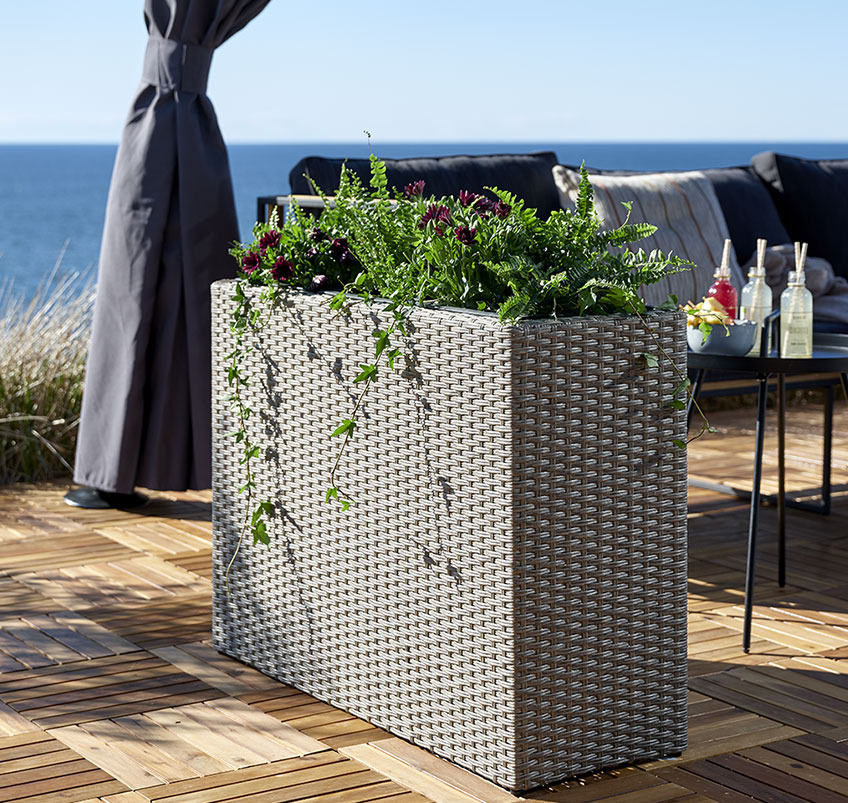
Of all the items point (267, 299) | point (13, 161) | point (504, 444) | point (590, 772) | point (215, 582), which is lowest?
point (590, 772)

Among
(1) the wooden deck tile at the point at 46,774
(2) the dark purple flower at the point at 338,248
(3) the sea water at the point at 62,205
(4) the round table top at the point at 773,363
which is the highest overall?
(3) the sea water at the point at 62,205

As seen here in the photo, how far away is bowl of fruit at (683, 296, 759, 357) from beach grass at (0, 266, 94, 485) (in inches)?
80.9

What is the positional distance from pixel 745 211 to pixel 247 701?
2.88 metres

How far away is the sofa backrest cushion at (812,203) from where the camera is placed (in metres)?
4.53

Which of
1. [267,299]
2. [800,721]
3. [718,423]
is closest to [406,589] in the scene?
[267,299]

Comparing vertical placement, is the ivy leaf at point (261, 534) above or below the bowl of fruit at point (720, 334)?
below

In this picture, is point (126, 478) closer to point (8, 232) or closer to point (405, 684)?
point (405, 684)

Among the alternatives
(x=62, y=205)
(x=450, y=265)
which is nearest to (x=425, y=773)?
(x=450, y=265)

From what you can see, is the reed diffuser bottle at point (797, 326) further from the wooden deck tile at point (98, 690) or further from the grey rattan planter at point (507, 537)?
the wooden deck tile at point (98, 690)

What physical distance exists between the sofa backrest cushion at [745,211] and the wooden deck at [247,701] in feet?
4.36

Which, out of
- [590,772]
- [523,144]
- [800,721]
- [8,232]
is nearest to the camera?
[590,772]

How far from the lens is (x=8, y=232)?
1219 inches

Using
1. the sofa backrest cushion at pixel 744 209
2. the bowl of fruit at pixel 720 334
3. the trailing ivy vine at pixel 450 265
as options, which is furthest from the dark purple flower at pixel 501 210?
the sofa backrest cushion at pixel 744 209

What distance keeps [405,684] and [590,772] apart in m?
0.32
